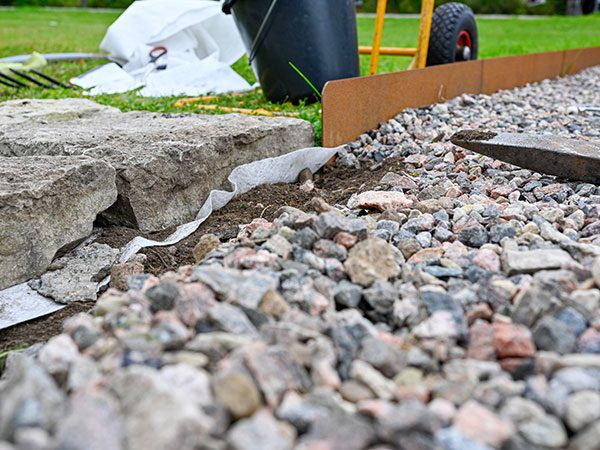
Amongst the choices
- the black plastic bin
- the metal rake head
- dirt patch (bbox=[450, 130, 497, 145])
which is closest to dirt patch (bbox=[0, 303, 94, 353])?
dirt patch (bbox=[450, 130, 497, 145])

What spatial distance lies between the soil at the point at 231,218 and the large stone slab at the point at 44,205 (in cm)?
17

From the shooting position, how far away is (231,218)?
2.51 meters

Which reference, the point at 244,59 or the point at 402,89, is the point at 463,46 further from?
the point at 244,59

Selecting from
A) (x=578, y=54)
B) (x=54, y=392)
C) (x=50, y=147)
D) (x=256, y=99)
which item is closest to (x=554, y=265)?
(x=54, y=392)

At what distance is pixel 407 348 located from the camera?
124 cm

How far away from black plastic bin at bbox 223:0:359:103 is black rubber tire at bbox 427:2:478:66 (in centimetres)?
114

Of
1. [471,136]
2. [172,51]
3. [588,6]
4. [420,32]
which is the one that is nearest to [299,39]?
[420,32]

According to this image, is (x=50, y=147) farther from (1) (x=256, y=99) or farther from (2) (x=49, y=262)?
(1) (x=256, y=99)

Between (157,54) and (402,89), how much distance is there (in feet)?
8.58

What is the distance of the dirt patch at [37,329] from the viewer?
1841 millimetres

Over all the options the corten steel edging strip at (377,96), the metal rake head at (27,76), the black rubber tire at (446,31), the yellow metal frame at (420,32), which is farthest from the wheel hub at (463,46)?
the metal rake head at (27,76)

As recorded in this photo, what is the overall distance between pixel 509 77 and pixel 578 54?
2.15 m

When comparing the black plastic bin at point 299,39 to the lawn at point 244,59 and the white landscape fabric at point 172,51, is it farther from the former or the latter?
the white landscape fabric at point 172,51

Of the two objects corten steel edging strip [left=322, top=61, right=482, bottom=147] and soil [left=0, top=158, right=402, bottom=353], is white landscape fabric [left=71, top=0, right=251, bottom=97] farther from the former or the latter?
soil [left=0, top=158, right=402, bottom=353]
